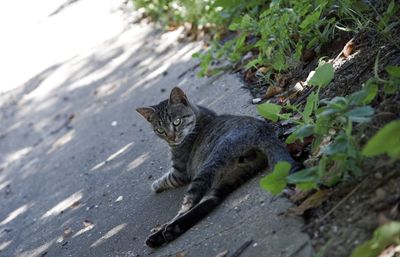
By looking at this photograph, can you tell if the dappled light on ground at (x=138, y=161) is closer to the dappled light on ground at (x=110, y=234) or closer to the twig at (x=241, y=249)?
the dappled light on ground at (x=110, y=234)

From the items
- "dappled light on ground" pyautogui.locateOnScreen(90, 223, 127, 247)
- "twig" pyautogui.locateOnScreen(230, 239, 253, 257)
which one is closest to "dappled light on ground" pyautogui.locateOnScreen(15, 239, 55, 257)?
"dappled light on ground" pyautogui.locateOnScreen(90, 223, 127, 247)

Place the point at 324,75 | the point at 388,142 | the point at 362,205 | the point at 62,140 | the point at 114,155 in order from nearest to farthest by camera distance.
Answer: the point at 388,142 → the point at 362,205 → the point at 324,75 → the point at 114,155 → the point at 62,140

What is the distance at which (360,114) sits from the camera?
8.87 ft

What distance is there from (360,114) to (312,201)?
454mm

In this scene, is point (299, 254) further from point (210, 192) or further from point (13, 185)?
point (13, 185)

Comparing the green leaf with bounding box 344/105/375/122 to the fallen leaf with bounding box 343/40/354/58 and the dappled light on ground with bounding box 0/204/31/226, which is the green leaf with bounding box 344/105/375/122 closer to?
the fallen leaf with bounding box 343/40/354/58

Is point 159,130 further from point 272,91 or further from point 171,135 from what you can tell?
point 272,91

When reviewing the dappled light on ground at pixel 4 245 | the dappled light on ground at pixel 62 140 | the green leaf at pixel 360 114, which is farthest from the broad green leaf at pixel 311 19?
the dappled light on ground at pixel 62 140

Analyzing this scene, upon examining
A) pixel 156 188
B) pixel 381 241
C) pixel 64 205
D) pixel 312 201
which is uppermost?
pixel 381 241

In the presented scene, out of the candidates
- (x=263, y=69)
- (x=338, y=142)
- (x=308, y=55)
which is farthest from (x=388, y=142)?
(x=263, y=69)

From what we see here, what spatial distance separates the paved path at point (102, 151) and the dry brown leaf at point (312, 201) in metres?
0.06

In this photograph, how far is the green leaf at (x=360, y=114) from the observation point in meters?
2.68

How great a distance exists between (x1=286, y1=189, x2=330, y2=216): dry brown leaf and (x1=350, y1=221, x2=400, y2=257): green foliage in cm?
56

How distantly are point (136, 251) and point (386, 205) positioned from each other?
1758 millimetres
